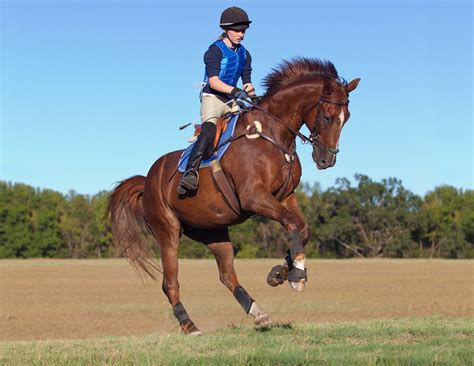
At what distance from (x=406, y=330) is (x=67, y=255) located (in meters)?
86.1

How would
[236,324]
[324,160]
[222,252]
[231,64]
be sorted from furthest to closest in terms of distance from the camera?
[236,324] < [222,252] < [231,64] < [324,160]

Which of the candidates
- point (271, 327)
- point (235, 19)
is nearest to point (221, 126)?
point (235, 19)

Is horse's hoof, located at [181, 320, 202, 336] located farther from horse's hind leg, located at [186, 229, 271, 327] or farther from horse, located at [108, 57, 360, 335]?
horse's hind leg, located at [186, 229, 271, 327]

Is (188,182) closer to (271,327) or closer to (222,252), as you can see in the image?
(222,252)

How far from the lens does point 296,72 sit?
9.58 m

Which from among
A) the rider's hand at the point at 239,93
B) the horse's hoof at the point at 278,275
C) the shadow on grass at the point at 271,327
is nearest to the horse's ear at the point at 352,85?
the rider's hand at the point at 239,93

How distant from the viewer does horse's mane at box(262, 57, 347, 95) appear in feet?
30.9

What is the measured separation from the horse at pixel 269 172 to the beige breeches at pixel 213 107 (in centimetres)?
39

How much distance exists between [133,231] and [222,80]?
11.1ft

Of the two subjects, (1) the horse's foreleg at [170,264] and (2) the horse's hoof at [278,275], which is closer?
(2) the horse's hoof at [278,275]

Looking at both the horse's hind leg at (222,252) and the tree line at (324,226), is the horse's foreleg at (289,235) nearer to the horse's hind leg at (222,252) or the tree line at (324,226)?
the horse's hind leg at (222,252)

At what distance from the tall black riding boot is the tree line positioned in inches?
3096

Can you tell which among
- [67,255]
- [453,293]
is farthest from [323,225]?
[453,293]

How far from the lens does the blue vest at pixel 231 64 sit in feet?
31.7
